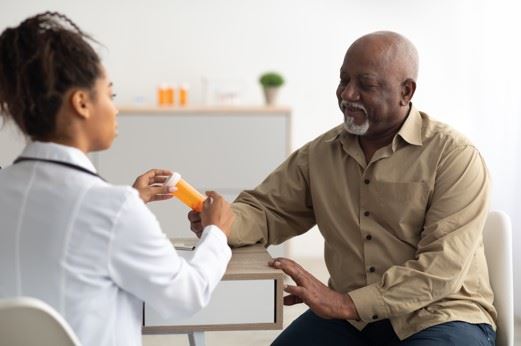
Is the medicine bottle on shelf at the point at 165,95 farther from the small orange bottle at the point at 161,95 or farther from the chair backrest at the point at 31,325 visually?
the chair backrest at the point at 31,325

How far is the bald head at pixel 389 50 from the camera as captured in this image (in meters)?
2.26

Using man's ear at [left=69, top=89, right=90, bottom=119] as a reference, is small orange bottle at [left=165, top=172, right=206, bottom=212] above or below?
below

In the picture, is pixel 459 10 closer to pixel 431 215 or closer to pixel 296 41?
pixel 296 41

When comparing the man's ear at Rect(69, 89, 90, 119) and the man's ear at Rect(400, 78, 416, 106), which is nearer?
the man's ear at Rect(69, 89, 90, 119)

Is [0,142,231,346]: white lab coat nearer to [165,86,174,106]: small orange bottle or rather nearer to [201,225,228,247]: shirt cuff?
[201,225,228,247]: shirt cuff

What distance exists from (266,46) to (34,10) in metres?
1.47

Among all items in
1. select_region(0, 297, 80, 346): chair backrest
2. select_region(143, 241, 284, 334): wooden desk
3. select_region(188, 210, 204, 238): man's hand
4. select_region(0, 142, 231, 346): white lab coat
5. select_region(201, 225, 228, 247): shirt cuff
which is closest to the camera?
select_region(0, 297, 80, 346): chair backrest

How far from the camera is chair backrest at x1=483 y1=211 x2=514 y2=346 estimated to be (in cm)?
223

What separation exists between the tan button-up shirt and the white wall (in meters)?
3.04

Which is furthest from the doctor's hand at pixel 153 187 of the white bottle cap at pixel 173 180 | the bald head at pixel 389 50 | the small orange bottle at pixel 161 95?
the small orange bottle at pixel 161 95

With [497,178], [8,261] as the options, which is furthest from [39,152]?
[497,178]

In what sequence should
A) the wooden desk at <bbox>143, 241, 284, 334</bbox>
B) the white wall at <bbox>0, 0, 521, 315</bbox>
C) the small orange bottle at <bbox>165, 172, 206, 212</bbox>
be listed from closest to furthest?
1. the wooden desk at <bbox>143, 241, 284, 334</bbox>
2. the small orange bottle at <bbox>165, 172, 206, 212</bbox>
3. the white wall at <bbox>0, 0, 521, 315</bbox>

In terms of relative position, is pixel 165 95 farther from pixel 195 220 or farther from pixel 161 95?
pixel 195 220

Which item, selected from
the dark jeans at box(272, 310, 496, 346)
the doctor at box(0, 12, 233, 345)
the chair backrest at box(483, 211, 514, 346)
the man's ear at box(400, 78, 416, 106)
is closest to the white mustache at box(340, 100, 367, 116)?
the man's ear at box(400, 78, 416, 106)
